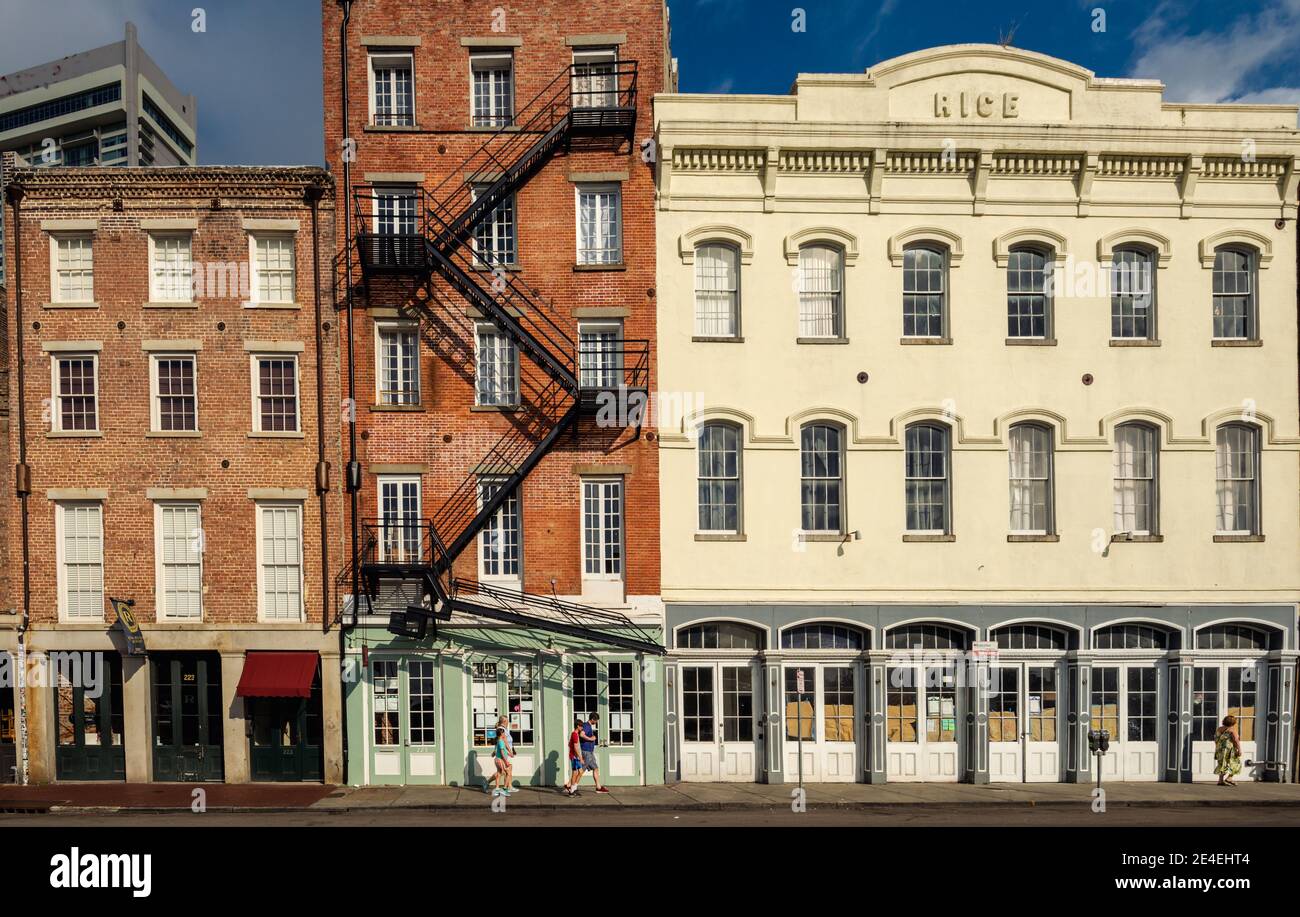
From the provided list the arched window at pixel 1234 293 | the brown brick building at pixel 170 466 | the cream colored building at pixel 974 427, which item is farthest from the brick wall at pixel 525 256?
the arched window at pixel 1234 293

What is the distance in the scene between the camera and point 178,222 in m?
A: 21.5

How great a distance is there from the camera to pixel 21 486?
2117 centimetres

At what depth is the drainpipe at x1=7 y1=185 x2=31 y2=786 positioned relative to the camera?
21078mm

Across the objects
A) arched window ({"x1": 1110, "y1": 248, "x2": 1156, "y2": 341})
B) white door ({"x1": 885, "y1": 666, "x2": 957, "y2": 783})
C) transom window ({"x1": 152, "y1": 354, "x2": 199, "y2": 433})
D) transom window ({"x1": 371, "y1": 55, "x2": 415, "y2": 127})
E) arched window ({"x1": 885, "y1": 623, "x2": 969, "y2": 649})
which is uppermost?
transom window ({"x1": 371, "y1": 55, "x2": 415, "y2": 127})

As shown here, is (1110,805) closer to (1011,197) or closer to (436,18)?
(1011,197)

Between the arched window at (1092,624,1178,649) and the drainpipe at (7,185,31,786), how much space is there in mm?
24440

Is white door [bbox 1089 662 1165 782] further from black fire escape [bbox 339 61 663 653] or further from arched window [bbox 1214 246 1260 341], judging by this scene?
black fire escape [bbox 339 61 663 653]

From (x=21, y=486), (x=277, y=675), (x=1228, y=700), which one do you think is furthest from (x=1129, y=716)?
(x=21, y=486)

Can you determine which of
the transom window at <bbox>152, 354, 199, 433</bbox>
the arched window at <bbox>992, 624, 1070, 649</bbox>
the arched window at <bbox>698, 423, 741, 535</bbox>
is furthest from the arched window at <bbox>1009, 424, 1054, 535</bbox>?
the transom window at <bbox>152, 354, 199, 433</bbox>

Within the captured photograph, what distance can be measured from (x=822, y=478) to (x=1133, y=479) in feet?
24.4

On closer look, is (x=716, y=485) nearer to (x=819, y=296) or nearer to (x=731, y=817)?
(x=819, y=296)

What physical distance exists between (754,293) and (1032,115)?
25.7ft

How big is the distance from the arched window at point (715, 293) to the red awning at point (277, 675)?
11.8 m
